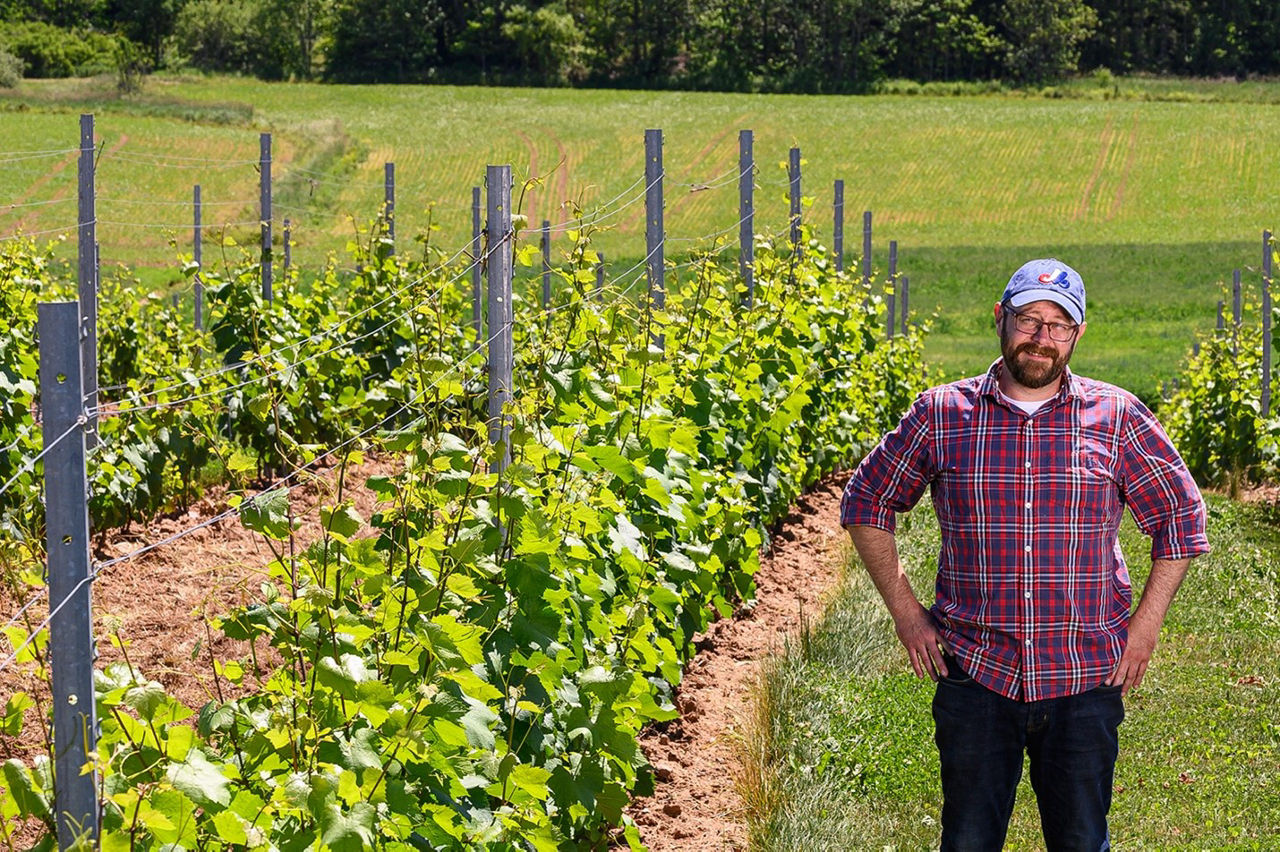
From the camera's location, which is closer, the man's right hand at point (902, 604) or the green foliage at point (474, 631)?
the green foliage at point (474, 631)

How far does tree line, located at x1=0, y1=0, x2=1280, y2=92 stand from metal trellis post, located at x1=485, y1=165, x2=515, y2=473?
2907 inches

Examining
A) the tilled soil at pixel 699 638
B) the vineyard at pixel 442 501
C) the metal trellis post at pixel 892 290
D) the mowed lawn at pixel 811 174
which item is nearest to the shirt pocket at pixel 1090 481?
the vineyard at pixel 442 501

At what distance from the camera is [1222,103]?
6700 cm

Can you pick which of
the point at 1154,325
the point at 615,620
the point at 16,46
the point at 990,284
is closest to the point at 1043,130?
the point at 990,284

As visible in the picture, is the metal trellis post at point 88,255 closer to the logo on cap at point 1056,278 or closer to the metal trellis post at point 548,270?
the metal trellis post at point 548,270

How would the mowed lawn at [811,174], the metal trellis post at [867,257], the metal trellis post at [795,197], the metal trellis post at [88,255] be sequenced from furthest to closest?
the mowed lawn at [811,174] → the metal trellis post at [867,257] → the metal trellis post at [795,197] → the metal trellis post at [88,255]

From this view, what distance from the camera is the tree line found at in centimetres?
8062

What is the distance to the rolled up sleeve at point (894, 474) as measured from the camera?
4125 mm

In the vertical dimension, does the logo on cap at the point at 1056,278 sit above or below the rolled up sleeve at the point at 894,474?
above

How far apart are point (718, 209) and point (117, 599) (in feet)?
137

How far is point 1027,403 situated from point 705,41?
80880 millimetres

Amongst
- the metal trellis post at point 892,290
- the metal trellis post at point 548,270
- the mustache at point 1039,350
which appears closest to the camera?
Answer: the mustache at point 1039,350

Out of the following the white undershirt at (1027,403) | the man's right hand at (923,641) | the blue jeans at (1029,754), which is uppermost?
the white undershirt at (1027,403)

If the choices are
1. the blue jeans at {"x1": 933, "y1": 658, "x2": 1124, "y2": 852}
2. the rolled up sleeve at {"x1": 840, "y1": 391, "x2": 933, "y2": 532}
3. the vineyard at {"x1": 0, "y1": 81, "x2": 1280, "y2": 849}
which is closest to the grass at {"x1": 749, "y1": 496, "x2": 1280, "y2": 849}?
the vineyard at {"x1": 0, "y1": 81, "x2": 1280, "y2": 849}
